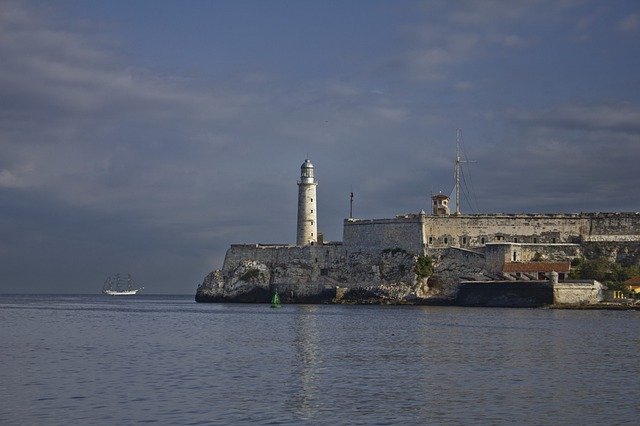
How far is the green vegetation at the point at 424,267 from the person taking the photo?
7006cm

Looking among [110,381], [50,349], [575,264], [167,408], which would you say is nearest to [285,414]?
[167,408]

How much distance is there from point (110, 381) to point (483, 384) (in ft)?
29.1

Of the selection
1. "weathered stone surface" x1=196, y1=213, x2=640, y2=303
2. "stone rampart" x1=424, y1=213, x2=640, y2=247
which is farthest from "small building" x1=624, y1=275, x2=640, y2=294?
"stone rampart" x1=424, y1=213, x2=640, y2=247

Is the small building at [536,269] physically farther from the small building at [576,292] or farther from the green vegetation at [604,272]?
the small building at [576,292]

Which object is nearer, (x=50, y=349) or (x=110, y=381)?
(x=110, y=381)

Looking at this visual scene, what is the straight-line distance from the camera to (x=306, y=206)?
78125 millimetres

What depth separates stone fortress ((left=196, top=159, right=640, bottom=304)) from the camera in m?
69.8

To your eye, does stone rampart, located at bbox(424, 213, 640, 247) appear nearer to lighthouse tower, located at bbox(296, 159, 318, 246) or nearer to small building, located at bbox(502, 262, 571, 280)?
small building, located at bbox(502, 262, 571, 280)

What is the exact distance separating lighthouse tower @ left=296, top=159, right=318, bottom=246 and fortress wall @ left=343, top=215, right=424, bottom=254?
3219 millimetres

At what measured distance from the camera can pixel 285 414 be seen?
59.7 feet

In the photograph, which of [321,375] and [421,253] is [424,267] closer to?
[421,253]

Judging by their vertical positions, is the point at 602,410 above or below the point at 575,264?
below

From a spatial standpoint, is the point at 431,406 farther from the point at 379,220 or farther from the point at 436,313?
the point at 379,220

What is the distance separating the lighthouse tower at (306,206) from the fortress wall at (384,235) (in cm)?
322
